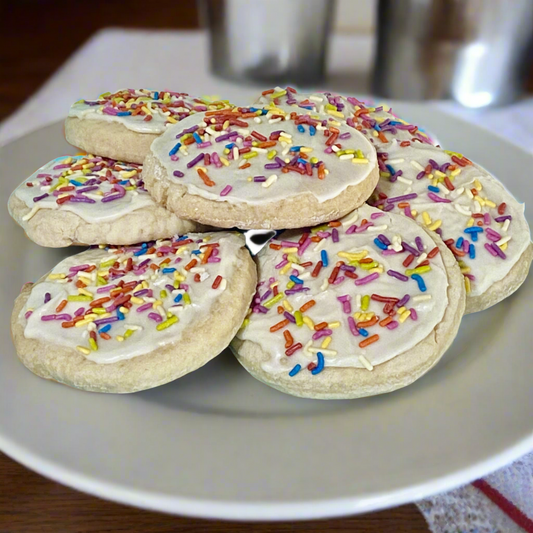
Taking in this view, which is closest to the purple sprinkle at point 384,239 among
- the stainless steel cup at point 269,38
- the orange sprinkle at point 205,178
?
the orange sprinkle at point 205,178

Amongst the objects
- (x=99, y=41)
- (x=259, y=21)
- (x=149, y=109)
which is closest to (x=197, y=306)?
(x=149, y=109)

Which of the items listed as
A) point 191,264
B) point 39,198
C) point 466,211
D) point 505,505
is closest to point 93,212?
point 39,198

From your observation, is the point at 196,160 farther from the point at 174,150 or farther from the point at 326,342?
the point at 326,342

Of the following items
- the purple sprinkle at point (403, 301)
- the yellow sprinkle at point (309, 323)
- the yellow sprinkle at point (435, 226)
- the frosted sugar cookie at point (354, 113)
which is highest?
the frosted sugar cookie at point (354, 113)

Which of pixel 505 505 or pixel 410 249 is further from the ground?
pixel 410 249

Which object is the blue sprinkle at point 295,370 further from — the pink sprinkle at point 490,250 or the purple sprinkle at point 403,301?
the pink sprinkle at point 490,250

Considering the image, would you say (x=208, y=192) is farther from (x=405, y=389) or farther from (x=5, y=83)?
(x=5, y=83)

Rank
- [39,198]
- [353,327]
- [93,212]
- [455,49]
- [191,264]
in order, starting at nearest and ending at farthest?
[353,327] < [191,264] < [93,212] < [39,198] < [455,49]
